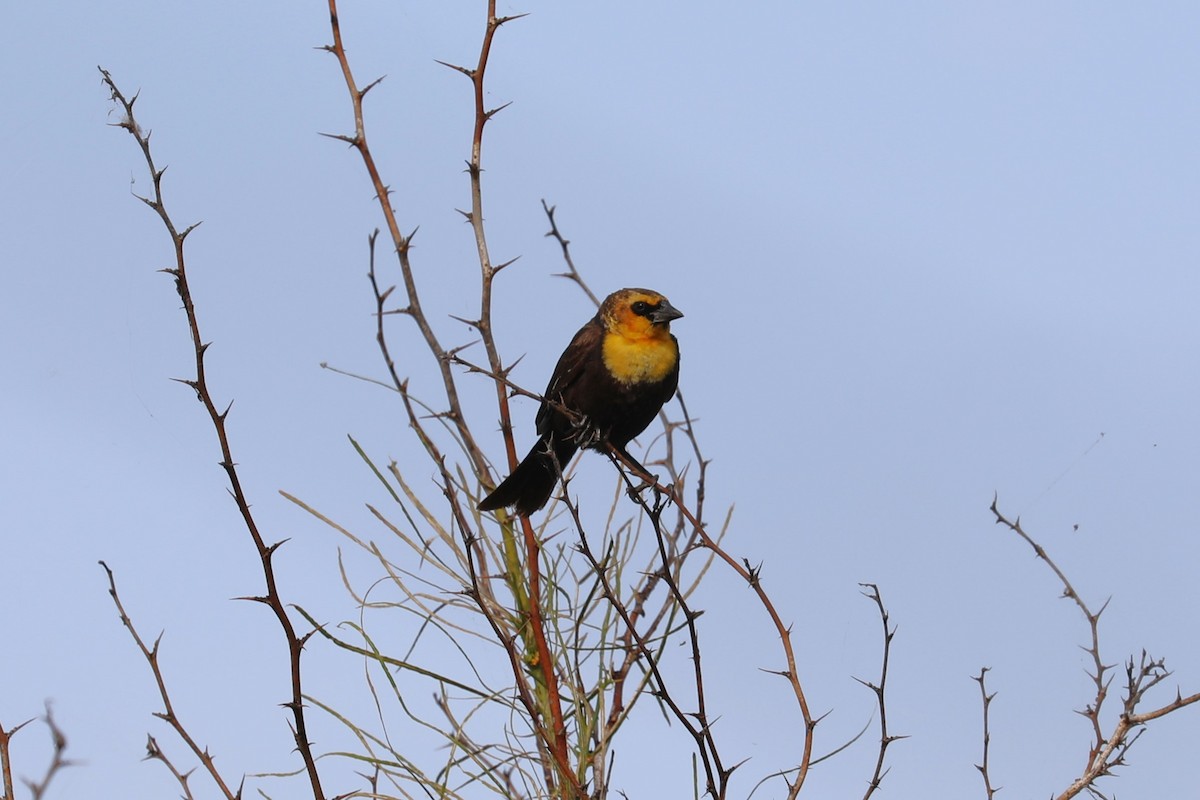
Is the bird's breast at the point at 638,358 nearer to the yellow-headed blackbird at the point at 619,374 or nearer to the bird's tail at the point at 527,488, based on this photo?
the yellow-headed blackbird at the point at 619,374

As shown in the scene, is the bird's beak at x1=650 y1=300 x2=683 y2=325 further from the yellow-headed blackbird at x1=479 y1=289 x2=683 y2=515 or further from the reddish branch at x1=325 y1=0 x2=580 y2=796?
the reddish branch at x1=325 y1=0 x2=580 y2=796

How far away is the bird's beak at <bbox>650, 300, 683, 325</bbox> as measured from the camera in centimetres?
426

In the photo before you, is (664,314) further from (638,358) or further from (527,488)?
(527,488)

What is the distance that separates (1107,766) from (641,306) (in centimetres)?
244

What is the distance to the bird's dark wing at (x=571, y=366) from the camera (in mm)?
4340

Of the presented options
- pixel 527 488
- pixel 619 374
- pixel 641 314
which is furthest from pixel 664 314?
pixel 527 488

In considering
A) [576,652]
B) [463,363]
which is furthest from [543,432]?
[463,363]

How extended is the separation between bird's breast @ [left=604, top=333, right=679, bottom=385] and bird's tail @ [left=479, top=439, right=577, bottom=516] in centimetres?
40

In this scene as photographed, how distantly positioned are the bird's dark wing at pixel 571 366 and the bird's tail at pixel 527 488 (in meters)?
0.32

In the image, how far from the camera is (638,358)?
14.0 feet

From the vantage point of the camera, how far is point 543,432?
448cm

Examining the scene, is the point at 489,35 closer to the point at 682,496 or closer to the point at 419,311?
the point at 419,311

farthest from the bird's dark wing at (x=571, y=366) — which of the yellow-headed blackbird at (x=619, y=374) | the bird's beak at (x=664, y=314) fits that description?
the bird's beak at (x=664, y=314)

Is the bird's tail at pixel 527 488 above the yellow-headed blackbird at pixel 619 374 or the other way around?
the other way around
